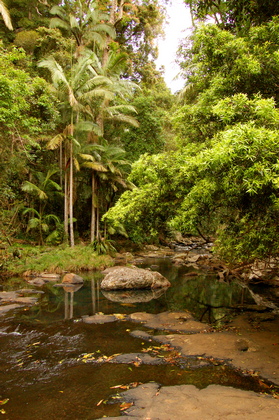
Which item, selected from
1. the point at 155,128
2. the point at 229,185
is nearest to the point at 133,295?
the point at 229,185

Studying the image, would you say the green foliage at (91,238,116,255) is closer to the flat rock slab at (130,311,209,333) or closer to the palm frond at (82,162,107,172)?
the palm frond at (82,162,107,172)

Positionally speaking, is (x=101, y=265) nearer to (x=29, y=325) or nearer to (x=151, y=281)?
(x=151, y=281)

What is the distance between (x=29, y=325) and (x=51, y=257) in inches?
305

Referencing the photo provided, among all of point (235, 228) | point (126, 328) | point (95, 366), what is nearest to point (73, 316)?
point (126, 328)

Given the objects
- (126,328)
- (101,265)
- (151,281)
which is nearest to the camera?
(126,328)

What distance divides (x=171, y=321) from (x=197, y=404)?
4032mm

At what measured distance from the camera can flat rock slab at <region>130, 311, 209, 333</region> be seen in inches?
297

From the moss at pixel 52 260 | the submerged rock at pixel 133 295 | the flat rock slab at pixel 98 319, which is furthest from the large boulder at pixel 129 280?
the moss at pixel 52 260

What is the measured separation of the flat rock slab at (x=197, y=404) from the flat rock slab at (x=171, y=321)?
2908 mm

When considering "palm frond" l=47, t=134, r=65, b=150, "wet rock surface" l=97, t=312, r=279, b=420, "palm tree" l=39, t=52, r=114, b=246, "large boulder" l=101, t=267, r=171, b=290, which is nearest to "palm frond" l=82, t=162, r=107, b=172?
"palm tree" l=39, t=52, r=114, b=246

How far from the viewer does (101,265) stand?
17.1 meters

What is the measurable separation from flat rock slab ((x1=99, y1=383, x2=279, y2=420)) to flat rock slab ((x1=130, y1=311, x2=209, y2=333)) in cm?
291

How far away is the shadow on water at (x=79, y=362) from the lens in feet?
14.3

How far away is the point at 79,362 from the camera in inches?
223
